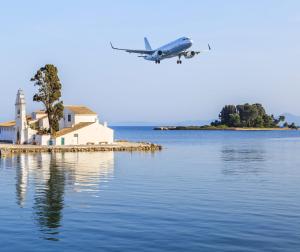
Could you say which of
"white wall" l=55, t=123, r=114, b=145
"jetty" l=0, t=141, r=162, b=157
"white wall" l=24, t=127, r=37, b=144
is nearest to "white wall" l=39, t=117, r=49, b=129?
"white wall" l=24, t=127, r=37, b=144

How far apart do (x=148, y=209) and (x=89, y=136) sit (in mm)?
71758

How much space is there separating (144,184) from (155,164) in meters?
24.8

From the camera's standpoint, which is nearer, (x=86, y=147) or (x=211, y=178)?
(x=211, y=178)

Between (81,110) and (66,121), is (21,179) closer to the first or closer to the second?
(66,121)

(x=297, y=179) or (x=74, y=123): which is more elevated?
(x=74, y=123)

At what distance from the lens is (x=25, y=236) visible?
3084cm

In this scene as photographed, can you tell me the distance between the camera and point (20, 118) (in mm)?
109562

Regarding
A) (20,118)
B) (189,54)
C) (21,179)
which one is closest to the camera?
(21,179)

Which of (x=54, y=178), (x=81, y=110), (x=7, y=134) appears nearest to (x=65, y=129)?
A: (x=81, y=110)

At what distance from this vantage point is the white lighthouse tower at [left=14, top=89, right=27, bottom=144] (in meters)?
110

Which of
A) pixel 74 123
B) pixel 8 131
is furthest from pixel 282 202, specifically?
pixel 8 131

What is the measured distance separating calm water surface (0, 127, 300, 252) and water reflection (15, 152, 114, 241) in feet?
0.28

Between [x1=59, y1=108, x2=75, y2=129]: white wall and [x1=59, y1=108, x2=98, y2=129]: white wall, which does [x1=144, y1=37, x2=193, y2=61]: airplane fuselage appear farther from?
[x1=59, y1=108, x2=75, y2=129]: white wall

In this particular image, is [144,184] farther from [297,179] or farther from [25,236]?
[25,236]
